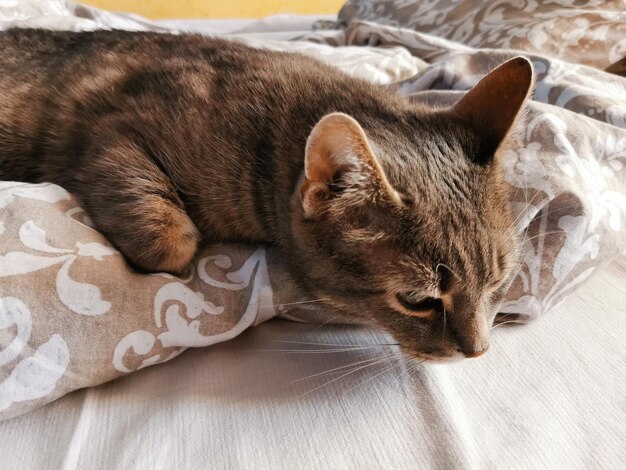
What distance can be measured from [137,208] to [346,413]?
52cm

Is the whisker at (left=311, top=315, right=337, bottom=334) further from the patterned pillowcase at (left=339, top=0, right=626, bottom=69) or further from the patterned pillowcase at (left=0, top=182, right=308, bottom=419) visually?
the patterned pillowcase at (left=339, top=0, right=626, bottom=69)

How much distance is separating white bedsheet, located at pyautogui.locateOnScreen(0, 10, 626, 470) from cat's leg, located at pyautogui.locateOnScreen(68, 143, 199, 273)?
195 millimetres

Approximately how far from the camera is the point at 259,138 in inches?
36.8

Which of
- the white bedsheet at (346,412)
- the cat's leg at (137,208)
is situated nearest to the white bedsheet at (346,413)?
the white bedsheet at (346,412)

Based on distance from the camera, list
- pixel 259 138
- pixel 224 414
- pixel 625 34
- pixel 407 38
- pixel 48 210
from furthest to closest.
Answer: pixel 407 38, pixel 625 34, pixel 259 138, pixel 48 210, pixel 224 414

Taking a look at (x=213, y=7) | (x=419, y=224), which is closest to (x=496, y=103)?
(x=419, y=224)

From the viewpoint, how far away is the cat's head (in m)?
0.72

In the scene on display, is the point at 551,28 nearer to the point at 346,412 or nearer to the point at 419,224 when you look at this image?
the point at 419,224

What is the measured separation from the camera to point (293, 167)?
2.89 feet

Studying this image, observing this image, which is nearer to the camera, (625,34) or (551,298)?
(551,298)

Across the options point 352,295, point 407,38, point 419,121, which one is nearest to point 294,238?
point 352,295

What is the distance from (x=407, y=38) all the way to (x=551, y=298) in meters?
1.17

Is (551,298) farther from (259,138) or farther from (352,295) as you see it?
(259,138)

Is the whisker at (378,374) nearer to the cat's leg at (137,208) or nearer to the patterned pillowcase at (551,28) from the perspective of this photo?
the cat's leg at (137,208)
